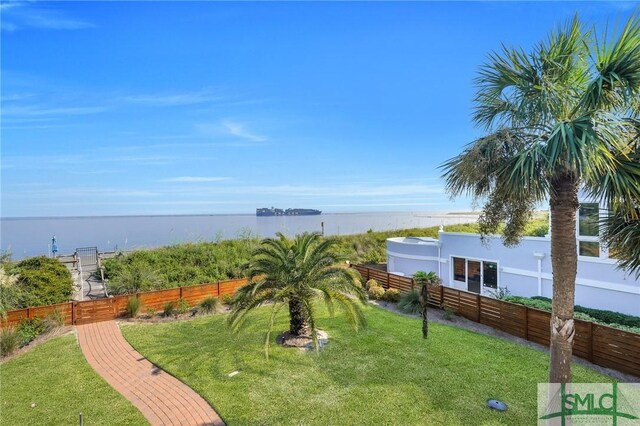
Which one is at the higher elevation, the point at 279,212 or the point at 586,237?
the point at 279,212

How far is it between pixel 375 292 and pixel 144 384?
10.8 meters

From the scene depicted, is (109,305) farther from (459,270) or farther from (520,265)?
(520,265)

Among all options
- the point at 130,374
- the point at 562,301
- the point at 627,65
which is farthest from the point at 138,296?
the point at 627,65

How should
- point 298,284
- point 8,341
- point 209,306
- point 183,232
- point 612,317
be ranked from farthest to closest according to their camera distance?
point 183,232 → point 209,306 → point 612,317 → point 8,341 → point 298,284

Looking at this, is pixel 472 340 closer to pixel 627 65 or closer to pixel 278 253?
pixel 278 253

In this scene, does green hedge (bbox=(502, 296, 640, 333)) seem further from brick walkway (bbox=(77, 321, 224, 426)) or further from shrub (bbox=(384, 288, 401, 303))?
brick walkway (bbox=(77, 321, 224, 426))

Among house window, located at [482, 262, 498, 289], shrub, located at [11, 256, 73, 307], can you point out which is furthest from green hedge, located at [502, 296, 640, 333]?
shrub, located at [11, 256, 73, 307]

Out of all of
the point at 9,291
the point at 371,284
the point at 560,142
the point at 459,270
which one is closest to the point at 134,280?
the point at 9,291

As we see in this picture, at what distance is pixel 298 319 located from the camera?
10.9 m

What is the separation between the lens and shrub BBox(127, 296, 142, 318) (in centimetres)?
1402

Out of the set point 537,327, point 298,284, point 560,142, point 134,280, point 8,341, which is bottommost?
point 8,341

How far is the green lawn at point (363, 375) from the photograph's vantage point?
687 cm

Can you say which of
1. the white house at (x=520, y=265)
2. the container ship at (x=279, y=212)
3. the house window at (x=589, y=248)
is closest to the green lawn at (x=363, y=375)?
the white house at (x=520, y=265)

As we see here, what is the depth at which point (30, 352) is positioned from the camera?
36.0 ft
